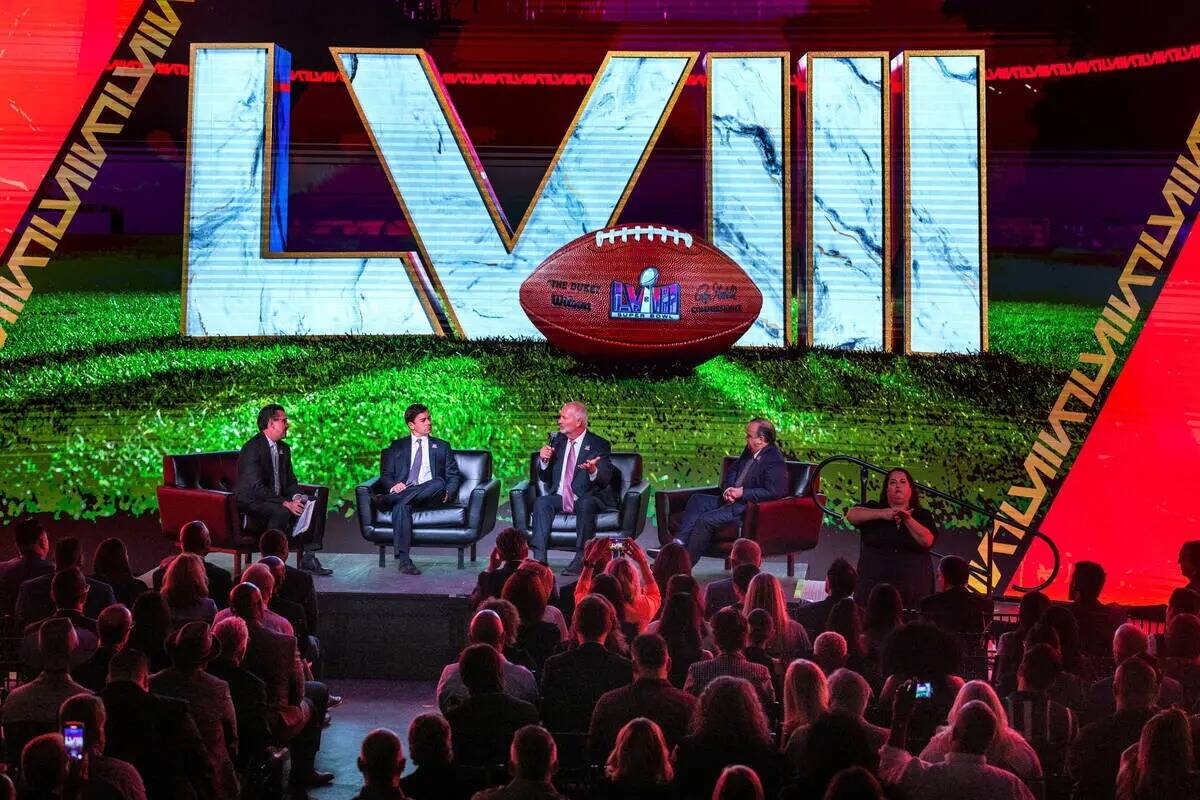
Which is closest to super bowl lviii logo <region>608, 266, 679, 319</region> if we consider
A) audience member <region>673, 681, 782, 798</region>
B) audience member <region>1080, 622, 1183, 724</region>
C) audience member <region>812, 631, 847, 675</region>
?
audience member <region>812, 631, 847, 675</region>

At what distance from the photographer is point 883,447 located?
9.89 metres

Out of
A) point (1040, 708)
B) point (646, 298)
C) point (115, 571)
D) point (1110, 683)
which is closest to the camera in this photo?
point (1040, 708)

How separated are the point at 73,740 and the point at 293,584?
2.76m

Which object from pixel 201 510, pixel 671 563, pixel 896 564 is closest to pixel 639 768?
pixel 671 563

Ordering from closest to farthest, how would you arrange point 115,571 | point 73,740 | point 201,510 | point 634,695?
point 73,740 < point 634,695 < point 115,571 < point 201,510

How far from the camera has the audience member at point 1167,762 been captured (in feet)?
11.8

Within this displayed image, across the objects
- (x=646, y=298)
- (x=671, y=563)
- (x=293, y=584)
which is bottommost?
(x=293, y=584)

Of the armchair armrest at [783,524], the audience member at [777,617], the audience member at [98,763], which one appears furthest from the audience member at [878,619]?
the audience member at [98,763]

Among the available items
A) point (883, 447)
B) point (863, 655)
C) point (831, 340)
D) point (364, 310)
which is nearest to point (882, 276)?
point (831, 340)

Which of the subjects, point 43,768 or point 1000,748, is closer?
point 43,768

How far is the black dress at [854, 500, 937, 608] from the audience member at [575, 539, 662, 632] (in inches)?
46.2

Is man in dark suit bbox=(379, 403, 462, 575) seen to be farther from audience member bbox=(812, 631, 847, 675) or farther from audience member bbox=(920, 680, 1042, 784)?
audience member bbox=(920, 680, 1042, 784)

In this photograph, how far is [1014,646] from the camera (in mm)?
5168

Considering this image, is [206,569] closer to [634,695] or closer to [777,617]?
[777,617]
